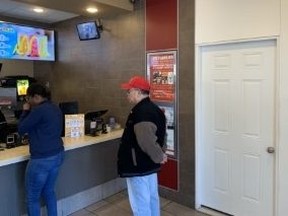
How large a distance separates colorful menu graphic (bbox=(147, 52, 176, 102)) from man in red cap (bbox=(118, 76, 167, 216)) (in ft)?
3.77

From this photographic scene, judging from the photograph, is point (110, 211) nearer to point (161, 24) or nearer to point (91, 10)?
point (161, 24)

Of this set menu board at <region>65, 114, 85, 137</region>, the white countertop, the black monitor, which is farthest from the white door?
the black monitor

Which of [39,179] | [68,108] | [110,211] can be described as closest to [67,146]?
[39,179]

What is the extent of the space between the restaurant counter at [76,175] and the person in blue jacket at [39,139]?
0.69 feet

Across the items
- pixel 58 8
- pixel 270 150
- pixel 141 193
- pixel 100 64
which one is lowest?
pixel 141 193

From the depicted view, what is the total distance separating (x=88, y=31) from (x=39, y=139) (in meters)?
2.43

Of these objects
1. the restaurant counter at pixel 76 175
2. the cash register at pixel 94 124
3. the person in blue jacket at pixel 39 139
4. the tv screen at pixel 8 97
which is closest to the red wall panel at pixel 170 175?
the restaurant counter at pixel 76 175

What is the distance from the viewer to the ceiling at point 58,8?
3.32 metres

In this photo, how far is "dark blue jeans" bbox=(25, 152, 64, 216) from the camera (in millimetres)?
2488

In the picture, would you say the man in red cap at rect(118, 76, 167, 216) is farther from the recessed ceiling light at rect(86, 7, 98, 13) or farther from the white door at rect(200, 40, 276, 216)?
the recessed ceiling light at rect(86, 7, 98, 13)

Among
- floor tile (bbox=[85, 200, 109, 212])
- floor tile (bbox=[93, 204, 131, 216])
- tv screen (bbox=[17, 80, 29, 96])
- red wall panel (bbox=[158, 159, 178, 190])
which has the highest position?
tv screen (bbox=[17, 80, 29, 96])

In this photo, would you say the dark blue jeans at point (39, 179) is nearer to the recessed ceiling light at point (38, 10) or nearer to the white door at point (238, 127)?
the white door at point (238, 127)

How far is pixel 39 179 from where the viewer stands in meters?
2.52

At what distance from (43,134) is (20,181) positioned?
0.63 m
